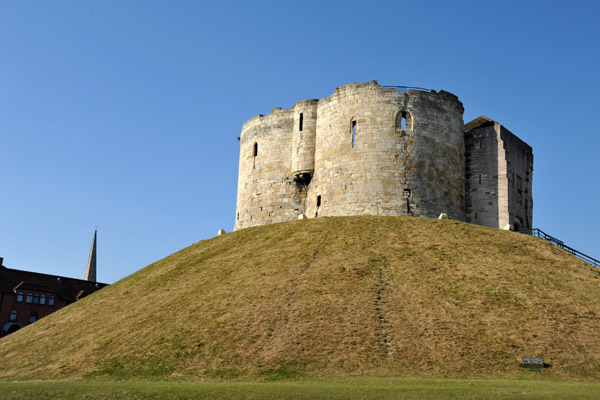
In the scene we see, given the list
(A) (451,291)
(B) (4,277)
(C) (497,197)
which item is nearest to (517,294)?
(A) (451,291)

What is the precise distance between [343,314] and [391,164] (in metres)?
17.0

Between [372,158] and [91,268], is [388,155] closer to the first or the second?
[372,158]

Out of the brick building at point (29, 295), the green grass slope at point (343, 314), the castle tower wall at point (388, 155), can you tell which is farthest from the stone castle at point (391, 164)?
the brick building at point (29, 295)

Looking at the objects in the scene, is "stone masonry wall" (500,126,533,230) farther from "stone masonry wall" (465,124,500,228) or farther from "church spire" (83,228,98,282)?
"church spire" (83,228,98,282)

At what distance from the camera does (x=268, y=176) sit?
1902 inches

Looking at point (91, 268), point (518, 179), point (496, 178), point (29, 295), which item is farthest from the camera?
point (91, 268)

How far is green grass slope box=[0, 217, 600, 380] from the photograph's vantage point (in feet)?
79.6

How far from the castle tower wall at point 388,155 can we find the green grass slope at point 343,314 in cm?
304

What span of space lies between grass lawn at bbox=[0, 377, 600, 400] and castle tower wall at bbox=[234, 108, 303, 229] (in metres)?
25.4

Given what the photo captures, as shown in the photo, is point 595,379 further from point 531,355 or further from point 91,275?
point 91,275

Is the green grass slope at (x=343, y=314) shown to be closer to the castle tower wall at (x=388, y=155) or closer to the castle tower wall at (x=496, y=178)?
the castle tower wall at (x=388, y=155)

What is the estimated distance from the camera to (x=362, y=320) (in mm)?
26734

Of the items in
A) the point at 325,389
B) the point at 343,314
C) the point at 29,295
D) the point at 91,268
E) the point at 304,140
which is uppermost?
the point at 304,140

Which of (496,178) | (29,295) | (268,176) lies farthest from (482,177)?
(29,295)
